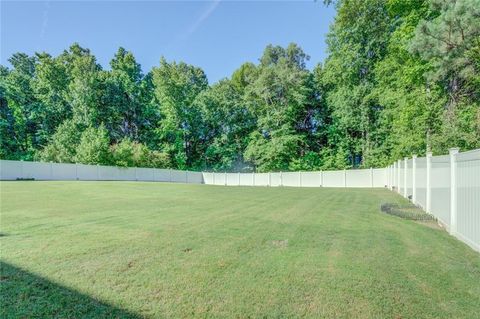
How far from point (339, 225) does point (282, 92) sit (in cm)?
2612

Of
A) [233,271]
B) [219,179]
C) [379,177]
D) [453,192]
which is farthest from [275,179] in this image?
[233,271]

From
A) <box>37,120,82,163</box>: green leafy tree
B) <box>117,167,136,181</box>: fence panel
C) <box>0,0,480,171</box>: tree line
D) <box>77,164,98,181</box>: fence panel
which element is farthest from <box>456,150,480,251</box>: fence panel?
<box>37,120,82,163</box>: green leafy tree

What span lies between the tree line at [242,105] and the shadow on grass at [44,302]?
51.8 ft

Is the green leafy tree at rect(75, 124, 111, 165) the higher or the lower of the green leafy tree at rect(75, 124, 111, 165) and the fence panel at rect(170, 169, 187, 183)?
the higher

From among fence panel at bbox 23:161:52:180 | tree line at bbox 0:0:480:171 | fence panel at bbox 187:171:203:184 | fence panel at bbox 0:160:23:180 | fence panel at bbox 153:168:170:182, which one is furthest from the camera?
fence panel at bbox 187:171:203:184

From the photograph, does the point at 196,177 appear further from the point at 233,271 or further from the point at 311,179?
the point at 233,271

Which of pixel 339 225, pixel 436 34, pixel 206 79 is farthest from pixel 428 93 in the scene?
pixel 206 79

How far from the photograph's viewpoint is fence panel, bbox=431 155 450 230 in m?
5.25

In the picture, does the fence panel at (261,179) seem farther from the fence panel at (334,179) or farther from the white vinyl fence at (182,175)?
the fence panel at (334,179)

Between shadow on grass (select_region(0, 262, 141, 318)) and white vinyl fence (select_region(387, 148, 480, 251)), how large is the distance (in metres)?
4.28

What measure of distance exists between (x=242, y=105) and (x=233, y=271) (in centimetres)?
3042

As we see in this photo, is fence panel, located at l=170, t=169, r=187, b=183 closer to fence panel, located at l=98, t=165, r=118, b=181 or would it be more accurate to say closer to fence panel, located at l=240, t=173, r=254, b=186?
fence panel, located at l=98, t=165, r=118, b=181

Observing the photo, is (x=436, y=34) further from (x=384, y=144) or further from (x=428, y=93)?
(x=384, y=144)

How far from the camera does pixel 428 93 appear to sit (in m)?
14.4
